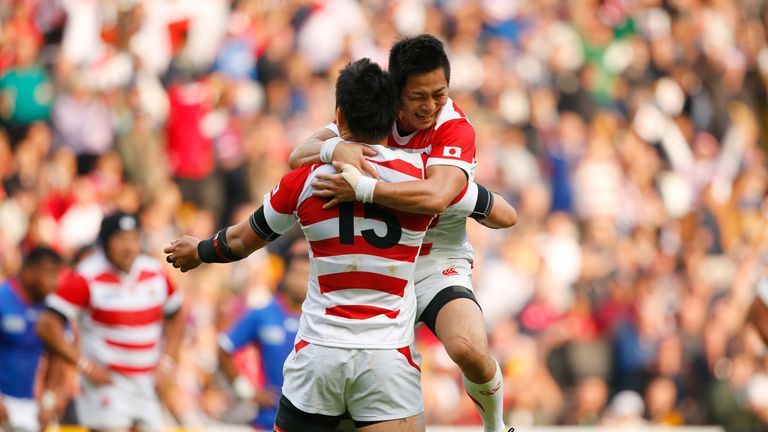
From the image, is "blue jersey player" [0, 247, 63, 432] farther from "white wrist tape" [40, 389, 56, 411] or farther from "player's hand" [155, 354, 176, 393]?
"player's hand" [155, 354, 176, 393]

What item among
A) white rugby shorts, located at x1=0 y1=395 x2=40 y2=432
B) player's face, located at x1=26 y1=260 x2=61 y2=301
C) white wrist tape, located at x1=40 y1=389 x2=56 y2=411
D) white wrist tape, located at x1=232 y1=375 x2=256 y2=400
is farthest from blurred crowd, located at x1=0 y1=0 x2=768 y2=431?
player's face, located at x1=26 y1=260 x2=61 y2=301

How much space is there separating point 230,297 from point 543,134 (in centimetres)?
535

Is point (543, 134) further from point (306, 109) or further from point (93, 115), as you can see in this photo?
point (93, 115)

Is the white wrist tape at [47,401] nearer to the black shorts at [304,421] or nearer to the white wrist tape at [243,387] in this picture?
the white wrist tape at [243,387]

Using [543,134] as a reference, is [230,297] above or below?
below

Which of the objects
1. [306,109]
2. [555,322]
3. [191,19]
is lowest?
[555,322]

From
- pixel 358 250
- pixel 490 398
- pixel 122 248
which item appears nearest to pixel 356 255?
pixel 358 250

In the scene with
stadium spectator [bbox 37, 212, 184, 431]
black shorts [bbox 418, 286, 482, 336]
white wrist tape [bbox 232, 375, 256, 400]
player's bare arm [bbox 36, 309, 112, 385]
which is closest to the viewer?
black shorts [bbox 418, 286, 482, 336]

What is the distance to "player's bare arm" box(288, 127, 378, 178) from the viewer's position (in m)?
5.94

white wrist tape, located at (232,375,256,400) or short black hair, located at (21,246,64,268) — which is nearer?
white wrist tape, located at (232,375,256,400)

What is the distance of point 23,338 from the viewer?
10.2m

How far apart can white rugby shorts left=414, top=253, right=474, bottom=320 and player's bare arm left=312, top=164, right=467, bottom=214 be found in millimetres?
731

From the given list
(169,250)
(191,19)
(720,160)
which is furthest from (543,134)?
(169,250)

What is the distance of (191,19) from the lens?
15992 millimetres
